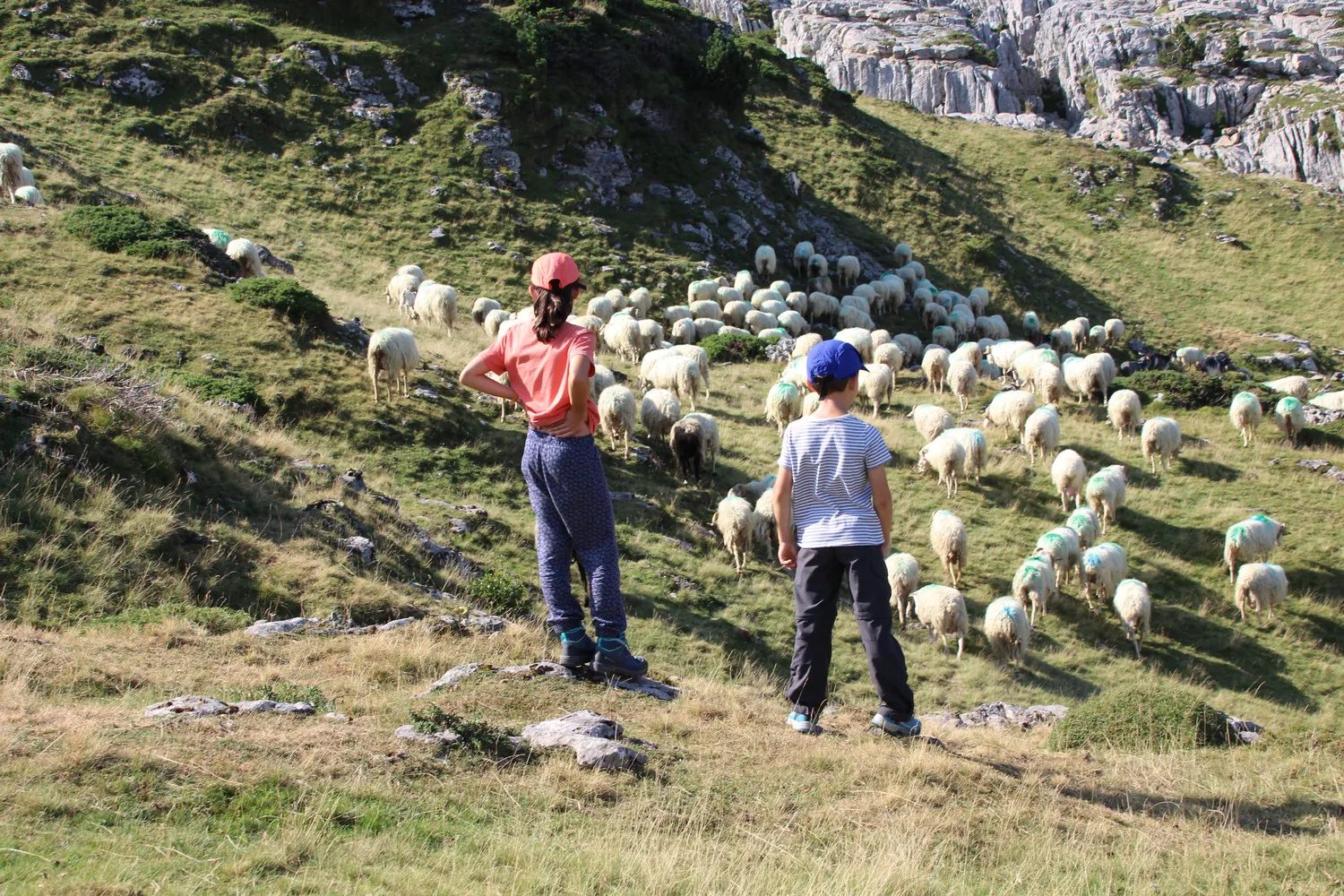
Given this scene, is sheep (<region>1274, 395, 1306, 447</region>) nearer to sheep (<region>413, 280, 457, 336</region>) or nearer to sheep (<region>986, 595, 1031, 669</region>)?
sheep (<region>986, 595, 1031, 669</region>)

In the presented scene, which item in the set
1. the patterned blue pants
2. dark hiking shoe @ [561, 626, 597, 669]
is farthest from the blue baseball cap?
dark hiking shoe @ [561, 626, 597, 669]

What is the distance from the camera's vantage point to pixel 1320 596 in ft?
55.3

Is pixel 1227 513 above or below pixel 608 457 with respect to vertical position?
below

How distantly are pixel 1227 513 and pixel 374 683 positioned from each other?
18814mm

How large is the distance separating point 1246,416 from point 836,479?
22651 mm

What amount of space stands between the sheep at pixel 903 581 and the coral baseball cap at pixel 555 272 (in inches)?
412

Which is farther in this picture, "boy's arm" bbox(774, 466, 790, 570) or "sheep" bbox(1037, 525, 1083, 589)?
"sheep" bbox(1037, 525, 1083, 589)

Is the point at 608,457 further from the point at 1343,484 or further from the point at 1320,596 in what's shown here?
the point at 1343,484

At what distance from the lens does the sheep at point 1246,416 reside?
23.8 metres

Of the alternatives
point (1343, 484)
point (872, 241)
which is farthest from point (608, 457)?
point (872, 241)

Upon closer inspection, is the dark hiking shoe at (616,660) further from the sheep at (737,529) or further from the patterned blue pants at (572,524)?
the sheep at (737,529)

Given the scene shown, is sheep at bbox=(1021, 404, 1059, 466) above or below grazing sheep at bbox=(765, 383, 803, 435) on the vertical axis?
below

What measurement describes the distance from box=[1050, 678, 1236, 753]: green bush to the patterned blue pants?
423 centimetres

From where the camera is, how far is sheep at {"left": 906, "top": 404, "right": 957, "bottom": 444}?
22.0m
